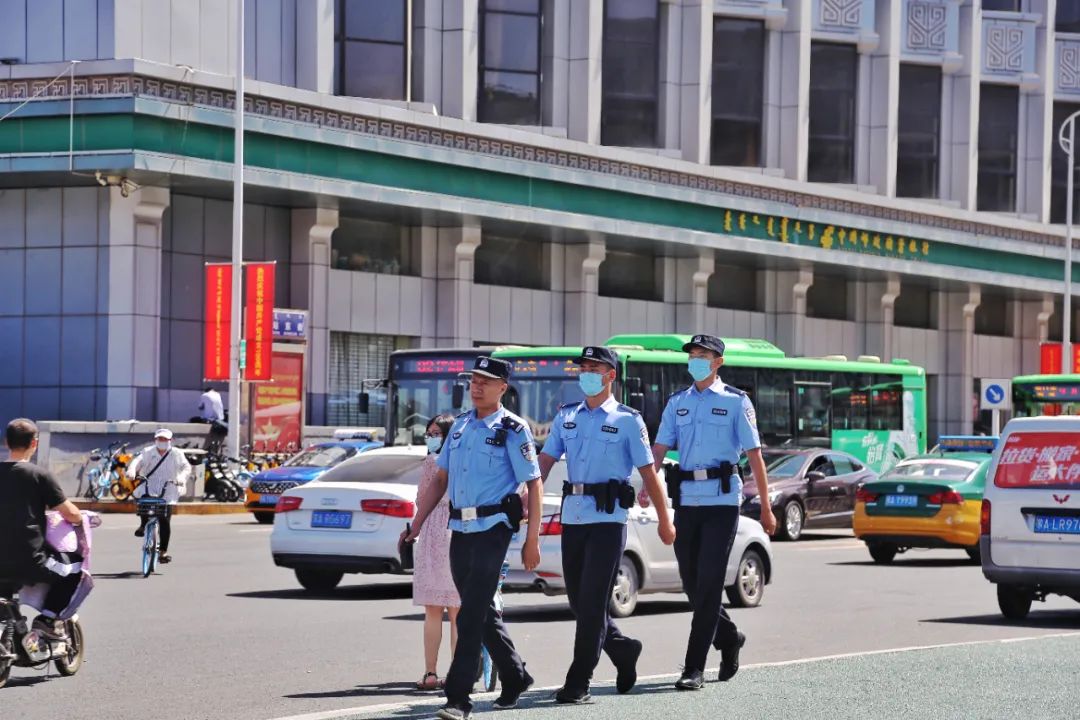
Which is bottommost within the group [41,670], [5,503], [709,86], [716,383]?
[41,670]

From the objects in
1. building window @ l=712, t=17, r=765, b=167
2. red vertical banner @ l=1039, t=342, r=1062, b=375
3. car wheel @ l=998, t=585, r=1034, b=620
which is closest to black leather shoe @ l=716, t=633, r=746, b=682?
car wheel @ l=998, t=585, r=1034, b=620

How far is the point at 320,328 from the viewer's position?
4181 centimetres

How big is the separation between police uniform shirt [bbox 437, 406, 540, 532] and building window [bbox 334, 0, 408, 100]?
3430 cm

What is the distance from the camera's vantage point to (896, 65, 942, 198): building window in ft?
192

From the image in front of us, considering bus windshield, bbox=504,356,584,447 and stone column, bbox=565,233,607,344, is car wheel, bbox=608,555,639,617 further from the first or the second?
stone column, bbox=565,233,607,344

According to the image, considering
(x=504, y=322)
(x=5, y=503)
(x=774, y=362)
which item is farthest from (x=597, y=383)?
(x=504, y=322)

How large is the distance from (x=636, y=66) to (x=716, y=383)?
39275 millimetres

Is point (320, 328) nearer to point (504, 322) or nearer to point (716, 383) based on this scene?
point (504, 322)

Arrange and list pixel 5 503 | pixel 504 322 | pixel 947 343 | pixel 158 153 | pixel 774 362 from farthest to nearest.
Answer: pixel 947 343 → pixel 504 322 → pixel 158 153 → pixel 774 362 → pixel 5 503

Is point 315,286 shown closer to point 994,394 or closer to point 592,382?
point 994,394

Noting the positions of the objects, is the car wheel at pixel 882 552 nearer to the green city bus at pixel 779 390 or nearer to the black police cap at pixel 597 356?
the green city bus at pixel 779 390

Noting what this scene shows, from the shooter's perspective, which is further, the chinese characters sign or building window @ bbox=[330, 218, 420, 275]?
building window @ bbox=[330, 218, 420, 275]

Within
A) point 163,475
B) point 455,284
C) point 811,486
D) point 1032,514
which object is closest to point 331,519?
point 163,475

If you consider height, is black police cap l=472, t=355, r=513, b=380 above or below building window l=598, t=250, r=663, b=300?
below
